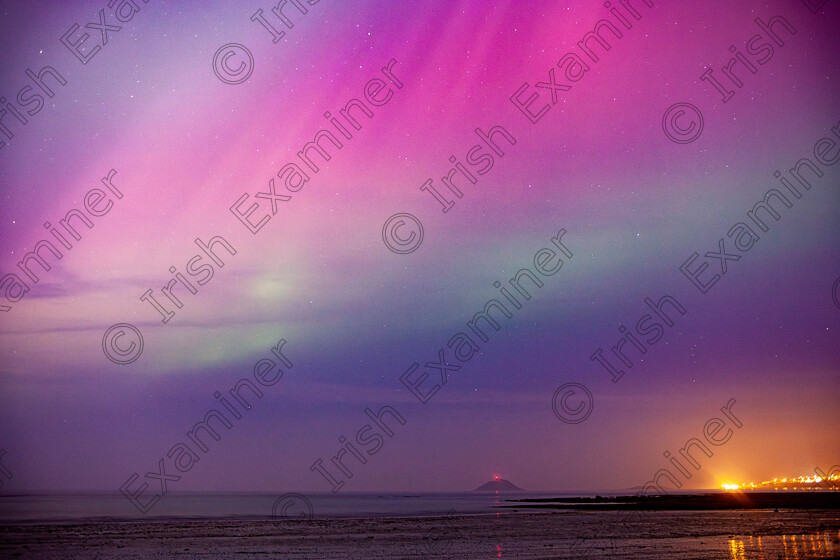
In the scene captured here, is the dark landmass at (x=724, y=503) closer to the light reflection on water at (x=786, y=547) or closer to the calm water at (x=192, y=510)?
the calm water at (x=192, y=510)

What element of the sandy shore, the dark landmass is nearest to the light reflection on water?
the sandy shore

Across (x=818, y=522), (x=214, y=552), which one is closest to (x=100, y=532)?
(x=214, y=552)

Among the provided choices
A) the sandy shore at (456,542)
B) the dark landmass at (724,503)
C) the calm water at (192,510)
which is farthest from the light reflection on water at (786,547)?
the calm water at (192,510)

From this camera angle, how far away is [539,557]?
2547 centimetres

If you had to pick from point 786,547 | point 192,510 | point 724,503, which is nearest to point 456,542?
point 786,547

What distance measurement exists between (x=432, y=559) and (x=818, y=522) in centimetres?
2937

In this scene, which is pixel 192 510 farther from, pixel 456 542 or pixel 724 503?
pixel 724 503

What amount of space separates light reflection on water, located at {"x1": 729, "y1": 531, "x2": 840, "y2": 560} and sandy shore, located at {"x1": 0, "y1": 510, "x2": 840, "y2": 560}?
34 mm

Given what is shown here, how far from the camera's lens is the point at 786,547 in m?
26.6

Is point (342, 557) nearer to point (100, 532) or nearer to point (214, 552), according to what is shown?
point (214, 552)

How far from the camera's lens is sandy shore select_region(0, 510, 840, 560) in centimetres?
2669

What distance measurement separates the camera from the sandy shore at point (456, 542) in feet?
87.6

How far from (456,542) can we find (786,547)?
1514 cm

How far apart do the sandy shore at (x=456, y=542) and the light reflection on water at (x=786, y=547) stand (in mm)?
34
